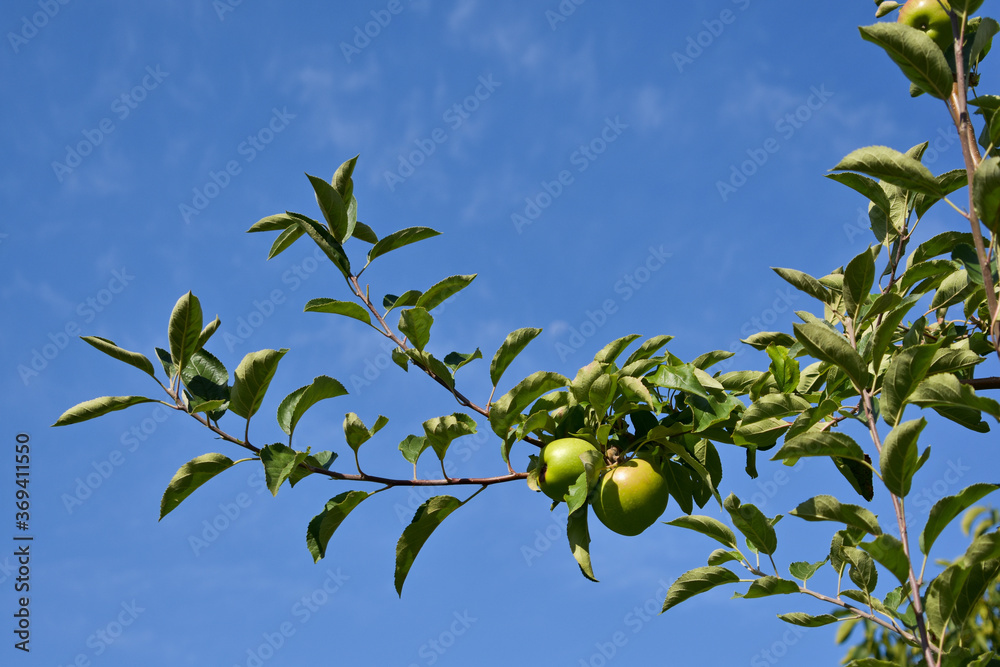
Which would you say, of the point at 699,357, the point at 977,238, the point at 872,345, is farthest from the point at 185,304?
the point at 977,238

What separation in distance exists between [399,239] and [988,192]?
6.13 feet

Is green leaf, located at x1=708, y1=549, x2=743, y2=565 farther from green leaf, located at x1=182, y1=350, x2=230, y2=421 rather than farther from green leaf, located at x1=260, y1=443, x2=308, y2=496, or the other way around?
green leaf, located at x1=182, y1=350, x2=230, y2=421

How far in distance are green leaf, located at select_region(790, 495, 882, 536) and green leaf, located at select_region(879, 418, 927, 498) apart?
0.43 feet

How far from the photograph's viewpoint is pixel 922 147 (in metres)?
2.64

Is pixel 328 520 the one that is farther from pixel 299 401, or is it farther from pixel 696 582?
pixel 696 582

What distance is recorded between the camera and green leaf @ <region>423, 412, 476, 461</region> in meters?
2.57

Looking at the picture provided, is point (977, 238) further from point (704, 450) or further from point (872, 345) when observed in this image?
point (704, 450)

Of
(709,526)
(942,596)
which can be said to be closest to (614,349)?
(709,526)

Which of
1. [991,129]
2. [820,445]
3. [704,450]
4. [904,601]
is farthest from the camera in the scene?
[704,450]

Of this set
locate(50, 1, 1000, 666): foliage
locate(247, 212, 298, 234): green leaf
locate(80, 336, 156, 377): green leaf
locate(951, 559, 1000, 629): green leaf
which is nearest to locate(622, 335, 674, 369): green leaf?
locate(50, 1, 1000, 666): foliage

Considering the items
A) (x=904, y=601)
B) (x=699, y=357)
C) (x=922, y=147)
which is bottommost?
(x=904, y=601)

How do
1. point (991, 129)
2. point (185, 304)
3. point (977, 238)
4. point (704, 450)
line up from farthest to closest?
point (704, 450)
point (185, 304)
point (991, 129)
point (977, 238)

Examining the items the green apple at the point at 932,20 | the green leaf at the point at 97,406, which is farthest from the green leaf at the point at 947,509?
the green leaf at the point at 97,406

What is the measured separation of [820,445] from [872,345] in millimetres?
423
